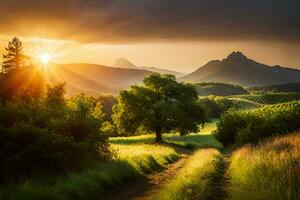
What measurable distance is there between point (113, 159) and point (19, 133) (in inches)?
282

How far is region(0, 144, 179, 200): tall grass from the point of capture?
46.4 feet

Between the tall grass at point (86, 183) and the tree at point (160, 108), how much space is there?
3292cm

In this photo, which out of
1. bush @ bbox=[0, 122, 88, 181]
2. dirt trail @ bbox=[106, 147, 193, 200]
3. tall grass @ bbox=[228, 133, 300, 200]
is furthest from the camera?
bush @ bbox=[0, 122, 88, 181]

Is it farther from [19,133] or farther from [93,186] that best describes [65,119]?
[93,186]

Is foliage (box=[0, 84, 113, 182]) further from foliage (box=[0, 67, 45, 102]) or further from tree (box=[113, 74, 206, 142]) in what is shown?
foliage (box=[0, 67, 45, 102])

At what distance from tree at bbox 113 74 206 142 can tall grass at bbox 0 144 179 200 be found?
32925mm

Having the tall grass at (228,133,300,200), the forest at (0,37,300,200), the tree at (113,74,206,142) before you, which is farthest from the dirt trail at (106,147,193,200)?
the tree at (113,74,206,142)

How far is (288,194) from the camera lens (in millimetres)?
11305

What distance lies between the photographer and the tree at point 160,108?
61062 millimetres

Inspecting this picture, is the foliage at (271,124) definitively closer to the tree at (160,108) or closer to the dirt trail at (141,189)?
the tree at (160,108)

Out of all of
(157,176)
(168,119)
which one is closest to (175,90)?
(168,119)

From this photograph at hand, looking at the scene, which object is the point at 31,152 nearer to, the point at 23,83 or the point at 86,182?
the point at 86,182

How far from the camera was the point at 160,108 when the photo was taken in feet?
199

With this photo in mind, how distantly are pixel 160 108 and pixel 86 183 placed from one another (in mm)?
43144
